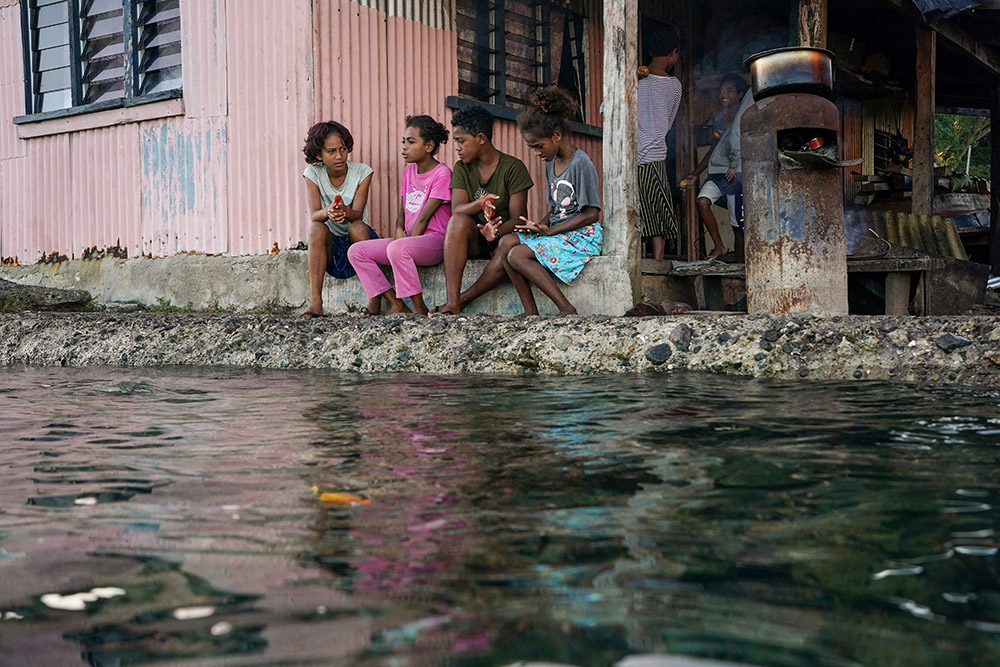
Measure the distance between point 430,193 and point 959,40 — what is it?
6.10 metres

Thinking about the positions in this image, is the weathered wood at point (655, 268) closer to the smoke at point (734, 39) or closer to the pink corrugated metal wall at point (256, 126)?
the pink corrugated metal wall at point (256, 126)

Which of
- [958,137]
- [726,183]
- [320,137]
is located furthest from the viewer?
[958,137]

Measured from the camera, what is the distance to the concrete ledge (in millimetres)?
5859

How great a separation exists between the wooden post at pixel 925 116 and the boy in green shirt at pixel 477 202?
14.3 feet

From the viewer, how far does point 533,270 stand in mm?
5676

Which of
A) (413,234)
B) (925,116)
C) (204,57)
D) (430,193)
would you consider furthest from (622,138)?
(925,116)

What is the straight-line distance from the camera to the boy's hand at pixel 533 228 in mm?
5602

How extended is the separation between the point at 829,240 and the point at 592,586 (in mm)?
4388

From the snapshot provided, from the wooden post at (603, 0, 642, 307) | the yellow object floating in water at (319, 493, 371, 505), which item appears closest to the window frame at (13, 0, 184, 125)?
the wooden post at (603, 0, 642, 307)

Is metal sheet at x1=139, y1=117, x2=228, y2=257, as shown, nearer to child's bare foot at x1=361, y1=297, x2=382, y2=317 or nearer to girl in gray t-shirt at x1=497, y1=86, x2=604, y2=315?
child's bare foot at x1=361, y1=297, x2=382, y2=317

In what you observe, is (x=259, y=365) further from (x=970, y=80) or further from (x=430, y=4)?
(x=970, y=80)

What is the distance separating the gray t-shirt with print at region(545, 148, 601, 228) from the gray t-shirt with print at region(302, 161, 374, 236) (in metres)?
1.46

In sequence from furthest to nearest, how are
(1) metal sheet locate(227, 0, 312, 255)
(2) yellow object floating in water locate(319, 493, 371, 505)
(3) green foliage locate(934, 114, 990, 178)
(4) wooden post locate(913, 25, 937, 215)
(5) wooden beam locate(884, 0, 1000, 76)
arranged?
(3) green foliage locate(934, 114, 990, 178), (4) wooden post locate(913, 25, 937, 215), (5) wooden beam locate(884, 0, 1000, 76), (1) metal sheet locate(227, 0, 312, 255), (2) yellow object floating in water locate(319, 493, 371, 505)

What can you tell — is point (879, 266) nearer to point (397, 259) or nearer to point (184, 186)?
point (397, 259)
